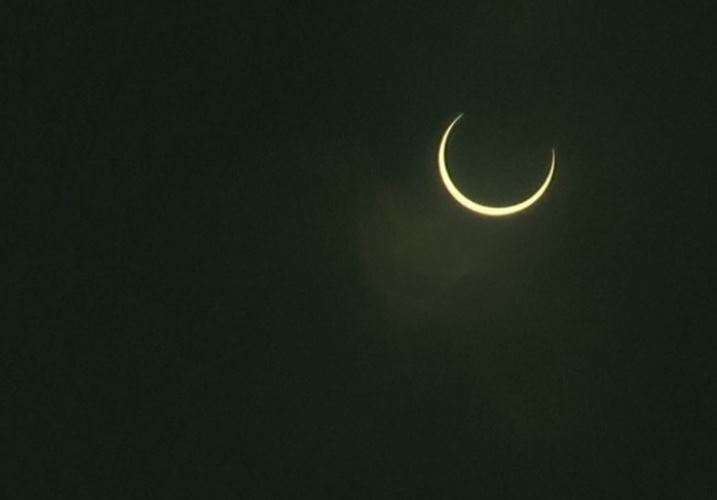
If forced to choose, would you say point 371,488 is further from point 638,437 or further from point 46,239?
point 46,239

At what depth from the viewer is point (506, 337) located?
4.66 meters

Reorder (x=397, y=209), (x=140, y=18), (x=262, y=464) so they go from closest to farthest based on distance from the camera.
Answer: (x=140, y=18), (x=397, y=209), (x=262, y=464)

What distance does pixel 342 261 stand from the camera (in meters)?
4.62

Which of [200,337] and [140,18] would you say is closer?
[140,18]

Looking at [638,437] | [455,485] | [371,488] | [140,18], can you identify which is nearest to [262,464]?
[371,488]

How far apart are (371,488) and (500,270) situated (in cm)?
123

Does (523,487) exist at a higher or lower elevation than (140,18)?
lower

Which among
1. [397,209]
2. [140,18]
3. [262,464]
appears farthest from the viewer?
[262,464]

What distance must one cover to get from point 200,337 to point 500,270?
139cm

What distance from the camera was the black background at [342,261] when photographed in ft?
14.3

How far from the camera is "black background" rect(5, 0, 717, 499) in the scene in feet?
14.3

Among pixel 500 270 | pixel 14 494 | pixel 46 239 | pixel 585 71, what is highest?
pixel 585 71

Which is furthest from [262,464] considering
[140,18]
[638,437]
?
[140,18]

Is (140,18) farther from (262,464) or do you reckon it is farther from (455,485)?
(455,485)
